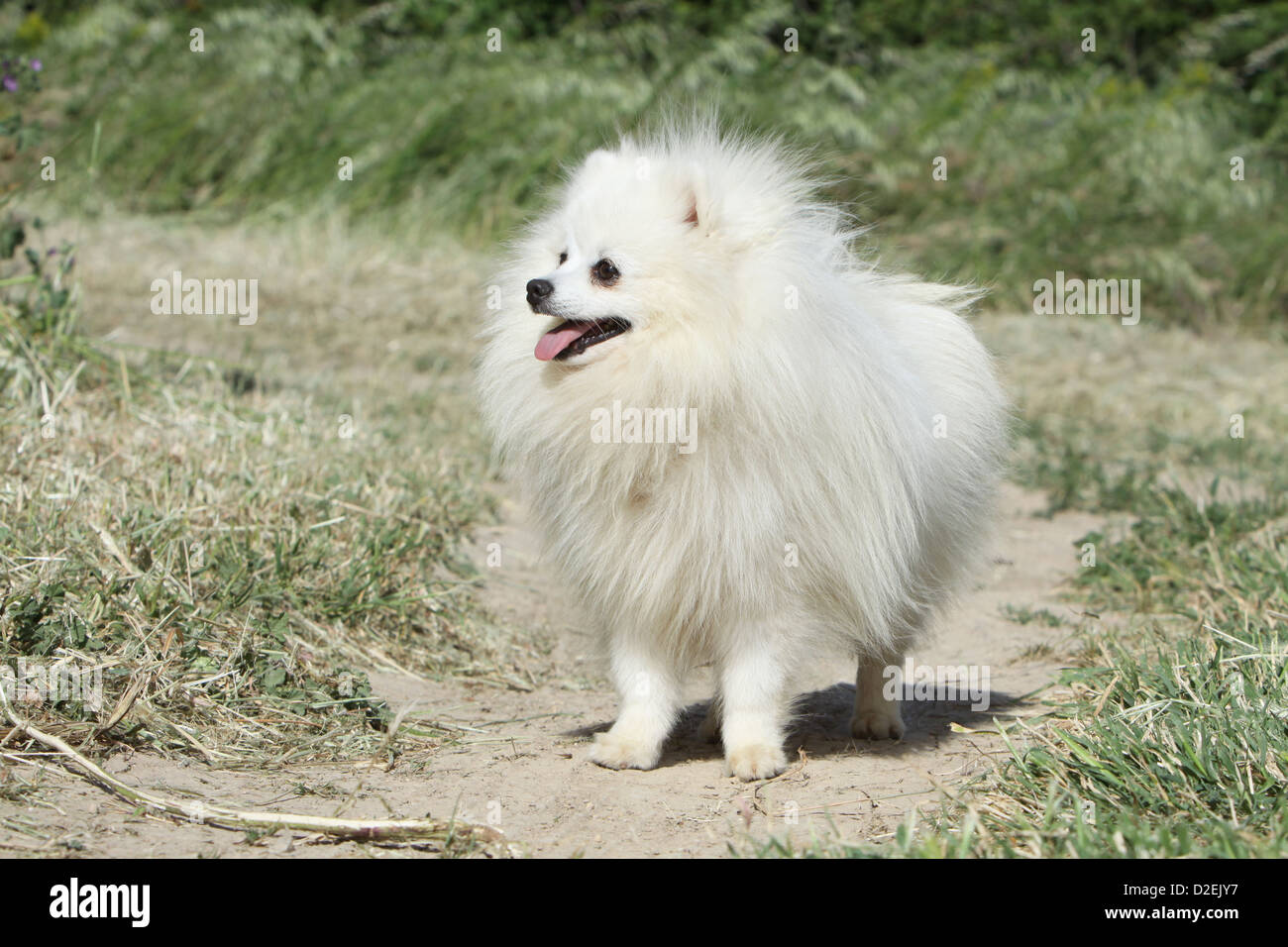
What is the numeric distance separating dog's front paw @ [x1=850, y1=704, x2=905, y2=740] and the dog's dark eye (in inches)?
57.5

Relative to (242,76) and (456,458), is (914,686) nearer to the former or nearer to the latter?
(456,458)

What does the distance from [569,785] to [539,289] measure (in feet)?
3.82

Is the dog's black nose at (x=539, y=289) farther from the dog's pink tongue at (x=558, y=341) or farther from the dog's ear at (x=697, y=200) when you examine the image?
the dog's ear at (x=697, y=200)

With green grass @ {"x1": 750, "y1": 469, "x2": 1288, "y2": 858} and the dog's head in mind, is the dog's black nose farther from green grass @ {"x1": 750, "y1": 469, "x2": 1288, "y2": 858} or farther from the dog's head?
green grass @ {"x1": 750, "y1": 469, "x2": 1288, "y2": 858}

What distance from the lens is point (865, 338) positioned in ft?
10.8

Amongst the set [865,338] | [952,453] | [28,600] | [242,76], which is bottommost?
[28,600]

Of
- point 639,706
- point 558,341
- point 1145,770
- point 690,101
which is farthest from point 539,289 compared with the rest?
point 690,101

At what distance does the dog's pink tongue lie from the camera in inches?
129

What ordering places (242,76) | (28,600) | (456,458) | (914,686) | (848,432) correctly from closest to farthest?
1. (848,432)
2. (28,600)
3. (914,686)
4. (456,458)
5. (242,76)

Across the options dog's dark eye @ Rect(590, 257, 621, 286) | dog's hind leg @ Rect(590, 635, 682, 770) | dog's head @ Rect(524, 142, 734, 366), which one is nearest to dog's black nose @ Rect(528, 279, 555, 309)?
dog's head @ Rect(524, 142, 734, 366)

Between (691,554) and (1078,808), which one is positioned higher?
(691,554)

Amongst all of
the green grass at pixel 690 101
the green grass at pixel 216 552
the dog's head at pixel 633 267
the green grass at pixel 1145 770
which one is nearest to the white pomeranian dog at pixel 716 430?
the dog's head at pixel 633 267

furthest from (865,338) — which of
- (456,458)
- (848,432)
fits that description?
(456,458)
